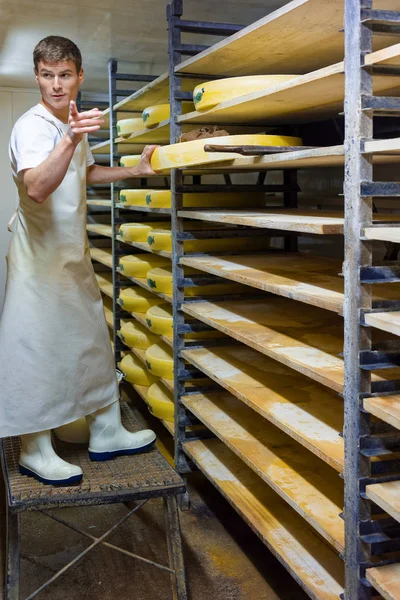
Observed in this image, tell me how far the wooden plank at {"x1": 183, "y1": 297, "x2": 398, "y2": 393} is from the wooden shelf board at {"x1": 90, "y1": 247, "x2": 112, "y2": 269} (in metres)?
2.39

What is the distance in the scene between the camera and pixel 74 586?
2637mm

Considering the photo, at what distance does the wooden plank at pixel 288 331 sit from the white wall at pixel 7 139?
12.2ft

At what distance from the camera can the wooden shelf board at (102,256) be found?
216 inches

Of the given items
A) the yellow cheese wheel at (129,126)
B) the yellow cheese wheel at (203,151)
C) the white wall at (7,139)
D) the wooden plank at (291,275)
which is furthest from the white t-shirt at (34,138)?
the white wall at (7,139)

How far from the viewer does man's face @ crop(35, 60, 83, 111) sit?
2.45 meters

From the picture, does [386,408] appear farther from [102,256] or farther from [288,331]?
[102,256]

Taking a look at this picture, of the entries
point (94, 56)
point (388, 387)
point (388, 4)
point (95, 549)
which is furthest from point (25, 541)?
point (94, 56)

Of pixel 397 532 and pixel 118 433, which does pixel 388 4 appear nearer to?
pixel 397 532

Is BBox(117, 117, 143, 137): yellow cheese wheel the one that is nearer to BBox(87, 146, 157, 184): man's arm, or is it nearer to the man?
BBox(87, 146, 157, 184): man's arm

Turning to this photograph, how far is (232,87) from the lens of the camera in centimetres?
247

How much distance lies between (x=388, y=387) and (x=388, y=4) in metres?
0.91

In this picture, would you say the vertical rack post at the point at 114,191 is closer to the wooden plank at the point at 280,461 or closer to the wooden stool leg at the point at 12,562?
the wooden plank at the point at 280,461

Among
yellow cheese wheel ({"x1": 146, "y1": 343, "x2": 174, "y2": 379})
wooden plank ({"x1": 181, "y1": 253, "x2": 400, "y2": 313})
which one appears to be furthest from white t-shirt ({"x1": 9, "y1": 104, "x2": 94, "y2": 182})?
yellow cheese wheel ({"x1": 146, "y1": 343, "x2": 174, "y2": 379})

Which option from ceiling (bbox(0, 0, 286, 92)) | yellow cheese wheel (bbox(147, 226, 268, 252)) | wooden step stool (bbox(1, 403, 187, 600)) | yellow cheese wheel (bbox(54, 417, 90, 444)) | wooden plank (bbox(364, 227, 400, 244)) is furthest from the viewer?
ceiling (bbox(0, 0, 286, 92))
